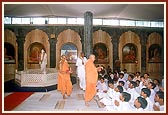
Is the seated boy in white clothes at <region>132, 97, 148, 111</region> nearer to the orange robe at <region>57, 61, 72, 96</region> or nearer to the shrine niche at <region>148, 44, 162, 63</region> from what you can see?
the orange robe at <region>57, 61, 72, 96</region>

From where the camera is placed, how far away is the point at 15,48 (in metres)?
17.1

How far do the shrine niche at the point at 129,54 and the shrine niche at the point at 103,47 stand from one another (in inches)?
36.3

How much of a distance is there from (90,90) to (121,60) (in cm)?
1083

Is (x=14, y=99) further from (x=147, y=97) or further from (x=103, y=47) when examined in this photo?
(x=103, y=47)

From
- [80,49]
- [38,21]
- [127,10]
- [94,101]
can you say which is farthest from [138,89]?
[38,21]

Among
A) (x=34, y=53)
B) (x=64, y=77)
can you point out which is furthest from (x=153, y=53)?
(x=64, y=77)

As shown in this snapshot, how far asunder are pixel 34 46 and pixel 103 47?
15.5 feet

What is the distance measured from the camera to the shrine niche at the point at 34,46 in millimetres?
17203

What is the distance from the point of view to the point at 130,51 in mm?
17625

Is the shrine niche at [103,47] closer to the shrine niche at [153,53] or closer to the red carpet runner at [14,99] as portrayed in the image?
the shrine niche at [153,53]

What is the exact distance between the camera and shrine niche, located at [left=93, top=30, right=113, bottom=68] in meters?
17.4

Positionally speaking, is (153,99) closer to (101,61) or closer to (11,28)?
(101,61)

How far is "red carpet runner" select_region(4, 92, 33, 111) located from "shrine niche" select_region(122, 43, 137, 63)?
9.67 m

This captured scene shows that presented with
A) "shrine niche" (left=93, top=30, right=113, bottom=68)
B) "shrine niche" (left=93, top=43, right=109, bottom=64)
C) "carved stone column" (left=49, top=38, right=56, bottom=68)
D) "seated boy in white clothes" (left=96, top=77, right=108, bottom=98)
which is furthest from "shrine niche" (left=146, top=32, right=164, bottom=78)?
"seated boy in white clothes" (left=96, top=77, right=108, bottom=98)
